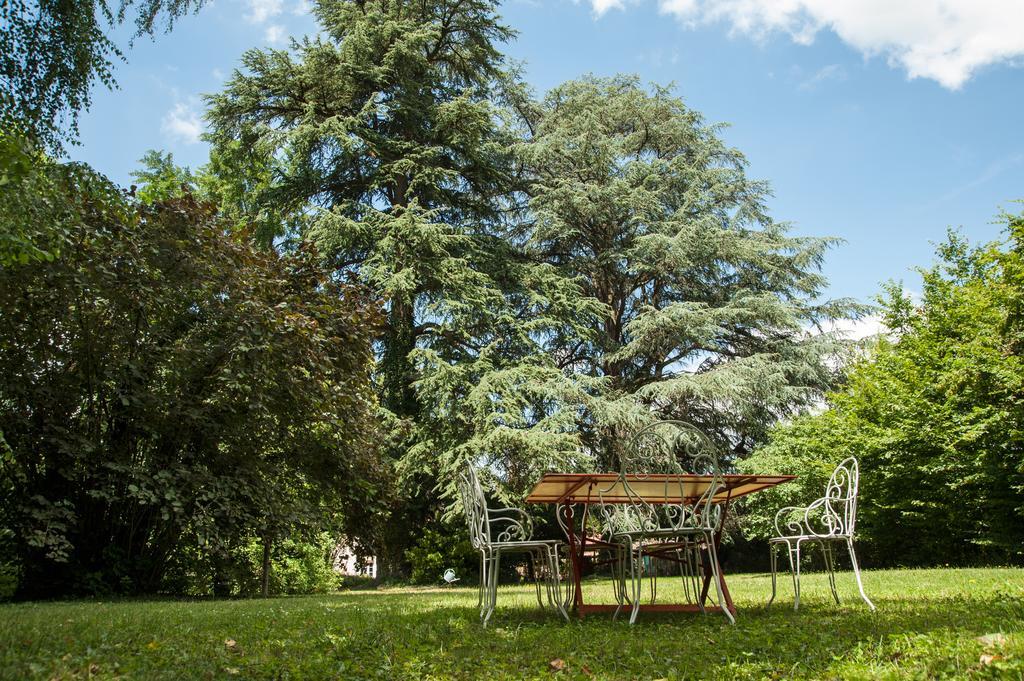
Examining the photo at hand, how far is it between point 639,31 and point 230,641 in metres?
10.1

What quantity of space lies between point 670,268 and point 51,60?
12396 millimetres

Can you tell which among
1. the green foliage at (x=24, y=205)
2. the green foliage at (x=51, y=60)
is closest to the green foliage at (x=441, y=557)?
the green foliage at (x=51, y=60)

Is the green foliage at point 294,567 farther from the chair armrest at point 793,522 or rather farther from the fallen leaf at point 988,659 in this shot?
the fallen leaf at point 988,659

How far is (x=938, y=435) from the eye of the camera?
1087cm

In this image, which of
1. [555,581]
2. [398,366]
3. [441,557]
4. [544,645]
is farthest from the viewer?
[398,366]

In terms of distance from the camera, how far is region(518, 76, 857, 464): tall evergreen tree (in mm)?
14531

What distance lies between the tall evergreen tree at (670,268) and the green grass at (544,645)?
31.8 ft

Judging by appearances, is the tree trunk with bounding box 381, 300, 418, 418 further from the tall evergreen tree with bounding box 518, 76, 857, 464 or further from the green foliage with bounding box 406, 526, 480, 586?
the tall evergreen tree with bounding box 518, 76, 857, 464

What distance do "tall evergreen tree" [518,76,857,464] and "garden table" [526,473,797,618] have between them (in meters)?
9.01

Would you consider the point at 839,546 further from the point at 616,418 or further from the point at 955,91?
the point at 955,91

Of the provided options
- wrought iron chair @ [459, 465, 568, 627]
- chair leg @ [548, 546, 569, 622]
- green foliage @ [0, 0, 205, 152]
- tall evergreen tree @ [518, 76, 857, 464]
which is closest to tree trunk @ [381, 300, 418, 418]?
tall evergreen tree @ [518, 76, 857, 464]

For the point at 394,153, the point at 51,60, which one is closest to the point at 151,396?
the point at 51,60

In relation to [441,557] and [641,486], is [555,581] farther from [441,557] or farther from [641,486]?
[441,557]

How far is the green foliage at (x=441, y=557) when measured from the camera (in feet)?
44.1
